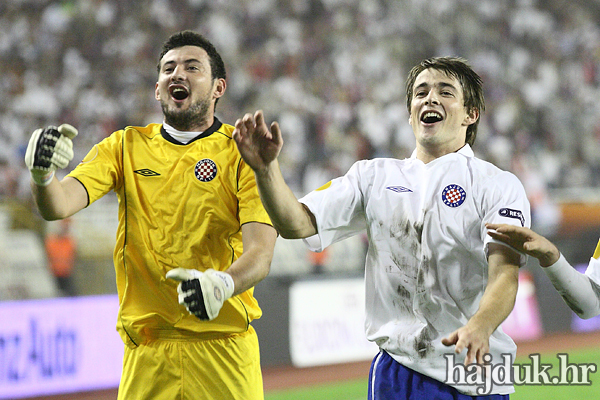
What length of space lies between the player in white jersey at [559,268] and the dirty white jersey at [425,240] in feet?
0.48

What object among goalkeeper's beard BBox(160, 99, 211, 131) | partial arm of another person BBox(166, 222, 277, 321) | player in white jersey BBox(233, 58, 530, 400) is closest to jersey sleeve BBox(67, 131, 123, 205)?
goalkeeper's beard BBox(160, 99, 211, 131)

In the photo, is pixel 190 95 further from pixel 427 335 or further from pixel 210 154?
pixel 427 335

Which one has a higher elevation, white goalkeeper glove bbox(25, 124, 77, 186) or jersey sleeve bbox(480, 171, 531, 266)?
white goalkeeper glove bbox(25, 124, 77, 186)

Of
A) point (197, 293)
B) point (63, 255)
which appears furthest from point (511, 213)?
point (63, 255)

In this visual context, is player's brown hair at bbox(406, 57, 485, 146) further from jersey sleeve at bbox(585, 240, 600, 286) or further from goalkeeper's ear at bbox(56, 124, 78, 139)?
goalkeeper's ear at bbox(56, 124, 78, 139)

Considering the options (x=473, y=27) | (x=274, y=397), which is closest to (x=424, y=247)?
(x=274, y=397)

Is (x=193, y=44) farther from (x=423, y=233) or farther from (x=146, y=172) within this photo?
(x=423, y=233)

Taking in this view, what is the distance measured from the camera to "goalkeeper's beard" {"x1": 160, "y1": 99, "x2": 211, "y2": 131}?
3.45 m

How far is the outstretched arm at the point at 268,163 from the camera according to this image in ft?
8.68

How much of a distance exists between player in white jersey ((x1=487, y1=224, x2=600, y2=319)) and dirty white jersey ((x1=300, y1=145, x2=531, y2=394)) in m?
0.15

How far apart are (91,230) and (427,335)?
6.13 metres

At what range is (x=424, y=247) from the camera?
2.95 metres

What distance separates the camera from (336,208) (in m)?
3.06

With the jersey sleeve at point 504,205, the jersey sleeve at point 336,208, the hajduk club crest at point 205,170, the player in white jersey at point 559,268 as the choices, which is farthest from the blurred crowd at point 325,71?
the player in white jersey at point 559,268
